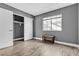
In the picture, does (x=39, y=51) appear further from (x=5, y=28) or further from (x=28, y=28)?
(x=28, y=28)

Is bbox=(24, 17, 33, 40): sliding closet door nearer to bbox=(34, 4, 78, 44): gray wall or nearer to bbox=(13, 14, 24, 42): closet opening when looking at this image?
bbox=(13, 14, 24, 42): closet opening

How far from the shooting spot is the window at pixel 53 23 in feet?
14.7

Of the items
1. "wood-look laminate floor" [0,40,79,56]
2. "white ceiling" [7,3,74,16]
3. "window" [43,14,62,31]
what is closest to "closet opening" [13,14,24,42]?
"white ceiling" [7,3,74,16]

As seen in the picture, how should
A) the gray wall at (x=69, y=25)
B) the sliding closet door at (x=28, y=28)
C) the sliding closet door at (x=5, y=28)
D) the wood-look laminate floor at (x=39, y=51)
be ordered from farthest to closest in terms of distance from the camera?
the sliding closet door at (x=28, y=28) → the gray wall at (x=69, y=25) → the sliding closet door at (x=5, y=28) → the wood-look laminate floor at (x=39, y=51)

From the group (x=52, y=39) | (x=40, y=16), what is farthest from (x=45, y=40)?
(x=40, y=16)

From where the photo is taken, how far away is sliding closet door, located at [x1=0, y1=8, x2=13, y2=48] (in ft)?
10.5

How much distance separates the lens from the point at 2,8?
328 cm

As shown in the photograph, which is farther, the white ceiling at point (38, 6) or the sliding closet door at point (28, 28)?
the sliding closet door at point (28, 28)

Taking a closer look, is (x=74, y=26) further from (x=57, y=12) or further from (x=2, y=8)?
(x=2, y=8)

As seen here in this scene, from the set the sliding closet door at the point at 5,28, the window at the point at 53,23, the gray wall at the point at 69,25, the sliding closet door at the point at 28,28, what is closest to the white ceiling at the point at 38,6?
the gray wall at the point at 69,25

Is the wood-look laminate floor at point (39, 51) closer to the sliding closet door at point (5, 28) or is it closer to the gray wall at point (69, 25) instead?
the sliding closet door at point (5, 28)

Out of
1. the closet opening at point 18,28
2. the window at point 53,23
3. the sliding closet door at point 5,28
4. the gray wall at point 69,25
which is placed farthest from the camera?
the closet opening at point 18,28

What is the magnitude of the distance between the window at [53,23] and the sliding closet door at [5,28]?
2842 millimetres

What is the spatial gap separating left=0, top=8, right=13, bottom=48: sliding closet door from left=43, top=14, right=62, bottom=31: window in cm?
284
